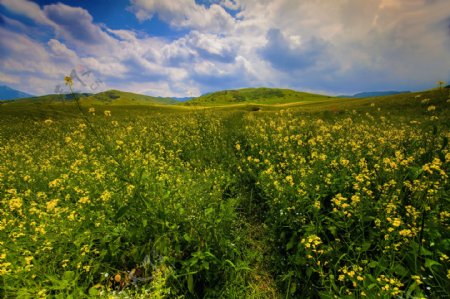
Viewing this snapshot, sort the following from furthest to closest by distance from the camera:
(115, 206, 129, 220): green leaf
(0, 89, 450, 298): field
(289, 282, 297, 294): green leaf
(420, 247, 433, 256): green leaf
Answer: (289, 282, 297, 294): green leaf
(115, 206, 129, 220): green leaf
(0, 89, 450, 298): field
(420, 247, 433, 256): green leaf

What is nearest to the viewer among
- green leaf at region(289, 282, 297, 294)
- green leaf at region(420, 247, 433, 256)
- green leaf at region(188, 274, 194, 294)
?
green leaf at region(420, 247, 433, 256)

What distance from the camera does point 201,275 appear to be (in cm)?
415

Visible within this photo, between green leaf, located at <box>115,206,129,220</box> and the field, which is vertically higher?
green leaf, located at <box>115,206,129,220</box>

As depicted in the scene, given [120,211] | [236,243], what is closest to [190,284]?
[236,243]

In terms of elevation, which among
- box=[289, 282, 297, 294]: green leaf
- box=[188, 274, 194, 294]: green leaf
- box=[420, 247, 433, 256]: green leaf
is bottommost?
box=[289, 282, 297, 294]: green leaf

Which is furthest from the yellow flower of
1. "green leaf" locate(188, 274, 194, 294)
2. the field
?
"green leaf" locate(188, 274, 194, 294)

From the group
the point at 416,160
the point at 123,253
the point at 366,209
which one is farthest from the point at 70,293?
the point at 416,160

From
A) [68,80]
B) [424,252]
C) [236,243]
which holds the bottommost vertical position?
[236,243]

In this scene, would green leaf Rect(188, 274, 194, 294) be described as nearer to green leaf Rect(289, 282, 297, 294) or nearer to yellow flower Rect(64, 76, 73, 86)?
green leaf Rect(289, 282, 297, 294)

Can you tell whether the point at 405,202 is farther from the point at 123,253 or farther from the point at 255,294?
the point at 123,253

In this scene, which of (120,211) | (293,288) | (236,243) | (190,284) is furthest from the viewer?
(236,243)

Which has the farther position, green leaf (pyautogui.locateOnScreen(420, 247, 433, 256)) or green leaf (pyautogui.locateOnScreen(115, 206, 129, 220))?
green leaf (pyautogui.locateOnScreen(115, 206, 129, 220))

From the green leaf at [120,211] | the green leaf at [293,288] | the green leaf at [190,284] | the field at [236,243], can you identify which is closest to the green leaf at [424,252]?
the field at [236,243]

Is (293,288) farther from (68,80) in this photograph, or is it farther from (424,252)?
(68,80)
